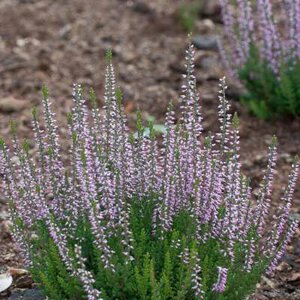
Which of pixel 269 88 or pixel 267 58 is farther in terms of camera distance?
pixel 269 88

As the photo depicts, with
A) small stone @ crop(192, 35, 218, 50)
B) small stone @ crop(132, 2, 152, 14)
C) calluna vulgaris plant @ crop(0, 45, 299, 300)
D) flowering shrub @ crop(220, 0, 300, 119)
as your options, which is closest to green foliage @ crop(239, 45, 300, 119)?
flowering shrub @ crop(220, 0, 300, 119)

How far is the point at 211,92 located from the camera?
688cm

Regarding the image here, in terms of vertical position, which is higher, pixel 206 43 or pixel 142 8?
pixel 142 8

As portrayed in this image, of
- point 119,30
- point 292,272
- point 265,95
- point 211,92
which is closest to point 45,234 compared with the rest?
point 292,272

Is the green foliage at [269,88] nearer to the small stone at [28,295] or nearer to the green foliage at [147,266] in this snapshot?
the green foliage at [147,266]

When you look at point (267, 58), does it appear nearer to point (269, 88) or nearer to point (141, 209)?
point (269, 88)

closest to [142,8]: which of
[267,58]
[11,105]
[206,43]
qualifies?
[206,43]

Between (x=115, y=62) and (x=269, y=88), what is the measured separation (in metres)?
2.25

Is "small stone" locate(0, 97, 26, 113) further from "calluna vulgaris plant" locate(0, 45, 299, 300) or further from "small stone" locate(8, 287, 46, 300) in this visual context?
"calluna vulgaris plant" locate(0, 45, 299, 300)

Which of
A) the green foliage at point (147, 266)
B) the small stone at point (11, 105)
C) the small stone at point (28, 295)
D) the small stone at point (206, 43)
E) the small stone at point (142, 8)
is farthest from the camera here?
the small stone at point (142, 8)

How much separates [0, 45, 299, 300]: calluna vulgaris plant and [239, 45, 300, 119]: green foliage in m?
2.35

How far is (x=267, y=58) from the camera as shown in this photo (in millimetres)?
5883

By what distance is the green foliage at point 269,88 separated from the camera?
5.71 m

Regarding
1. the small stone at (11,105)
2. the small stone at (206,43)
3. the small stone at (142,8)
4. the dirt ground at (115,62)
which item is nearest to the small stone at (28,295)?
the dirt ground at (115,62)
